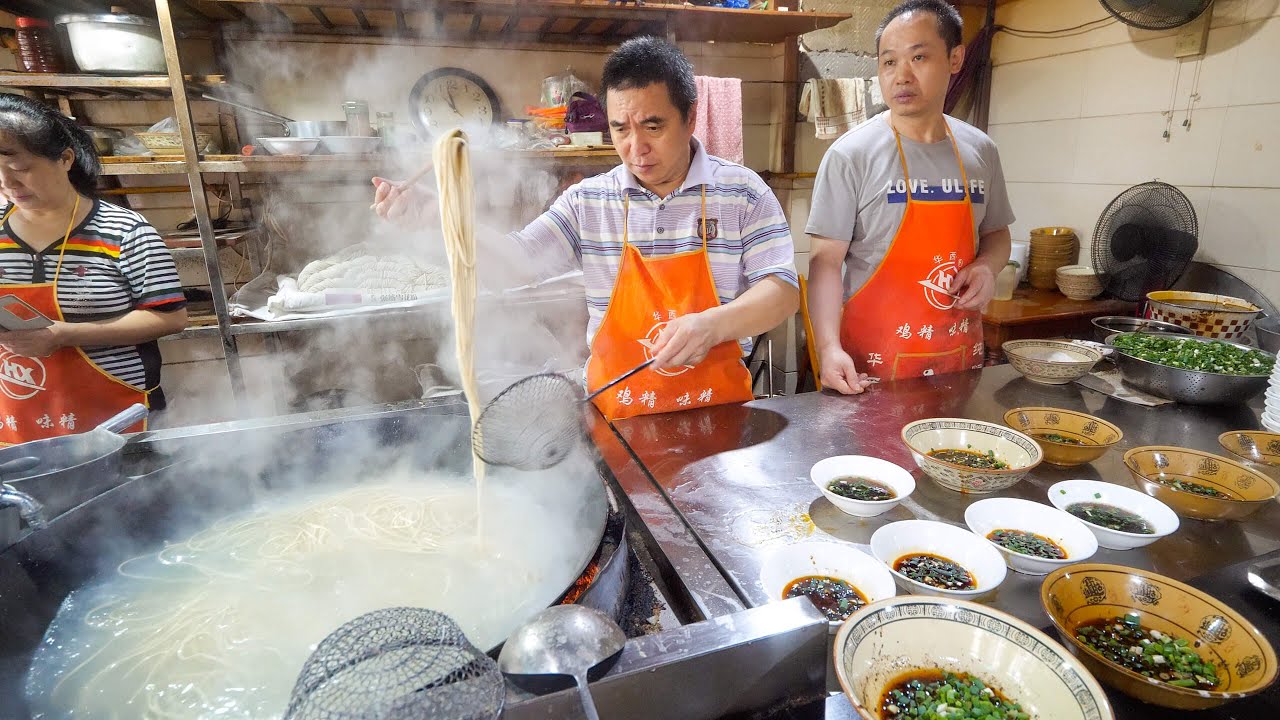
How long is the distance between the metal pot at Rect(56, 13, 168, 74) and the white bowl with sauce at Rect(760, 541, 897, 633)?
369 cm

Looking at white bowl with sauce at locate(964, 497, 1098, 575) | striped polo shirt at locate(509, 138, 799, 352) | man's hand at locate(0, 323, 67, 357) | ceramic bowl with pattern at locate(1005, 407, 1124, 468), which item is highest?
striped polo shirt at locate(509, 138, 799, 352)

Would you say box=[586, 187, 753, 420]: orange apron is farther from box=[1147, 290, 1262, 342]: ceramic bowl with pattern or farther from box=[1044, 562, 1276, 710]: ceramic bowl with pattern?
box=[1147, 290, 1262, 342]: ceramic bowl with pattern

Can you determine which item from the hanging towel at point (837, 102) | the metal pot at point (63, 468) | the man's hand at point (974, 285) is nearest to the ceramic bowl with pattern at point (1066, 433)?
the man's hand at point (974, 285)

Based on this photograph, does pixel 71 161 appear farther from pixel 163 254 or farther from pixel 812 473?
pixel 812 473

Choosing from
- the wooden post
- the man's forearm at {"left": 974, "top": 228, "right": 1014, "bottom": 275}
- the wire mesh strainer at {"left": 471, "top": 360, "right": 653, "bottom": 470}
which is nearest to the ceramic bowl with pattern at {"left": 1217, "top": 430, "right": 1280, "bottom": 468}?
the man's forearm at {"left": 974, "top": 228, "right": 1014, "bottom": 275}

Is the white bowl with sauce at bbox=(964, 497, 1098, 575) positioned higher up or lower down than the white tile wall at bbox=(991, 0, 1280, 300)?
lower down

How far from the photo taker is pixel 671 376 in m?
2.33

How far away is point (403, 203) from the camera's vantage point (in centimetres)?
179

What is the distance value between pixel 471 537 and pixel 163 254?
6.92 feet

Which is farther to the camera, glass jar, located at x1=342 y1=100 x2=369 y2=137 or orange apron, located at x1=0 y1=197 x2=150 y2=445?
glass jar, located at x1=342 y1=100 x2=369 y2=137

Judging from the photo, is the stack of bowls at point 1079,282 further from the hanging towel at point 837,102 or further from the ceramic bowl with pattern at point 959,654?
the ceramic bowl with pattern at point 959,654

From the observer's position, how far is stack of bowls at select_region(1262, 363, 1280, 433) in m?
1.88

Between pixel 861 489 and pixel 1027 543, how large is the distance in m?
0.36

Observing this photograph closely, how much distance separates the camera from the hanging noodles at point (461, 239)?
155 cm
